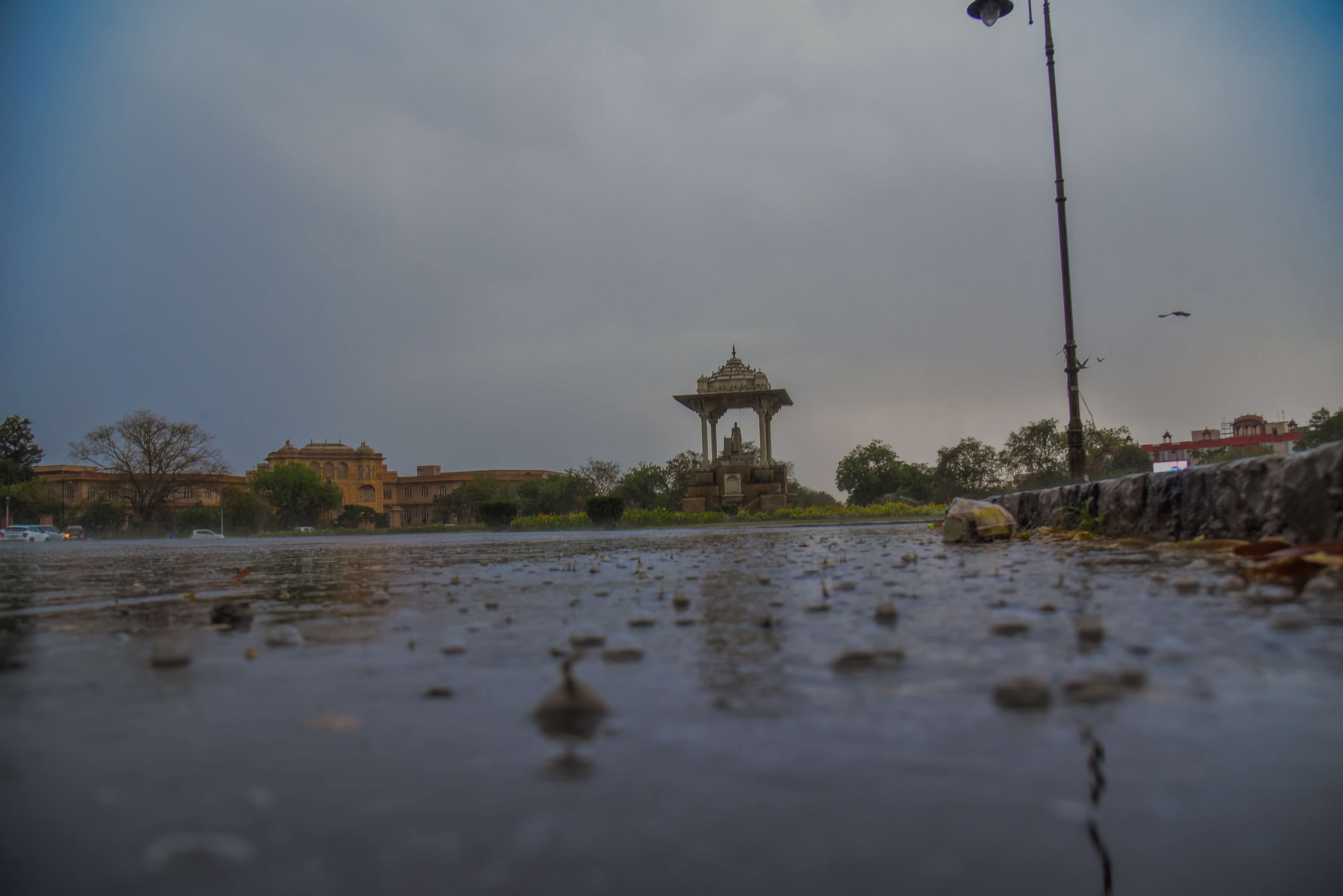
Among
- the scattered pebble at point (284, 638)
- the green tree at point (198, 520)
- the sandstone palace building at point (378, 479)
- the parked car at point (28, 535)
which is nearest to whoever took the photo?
the scattered pebble at point (284, 638)

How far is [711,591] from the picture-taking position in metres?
3.36

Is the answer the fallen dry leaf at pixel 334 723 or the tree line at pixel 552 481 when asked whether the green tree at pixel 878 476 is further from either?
the fallen dry leaf at pixel 334 723

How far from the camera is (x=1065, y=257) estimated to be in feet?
36.1

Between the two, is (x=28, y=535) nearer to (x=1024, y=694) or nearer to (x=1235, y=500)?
(x=1235, y=500)

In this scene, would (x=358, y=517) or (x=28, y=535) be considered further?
(x=358, y=517)

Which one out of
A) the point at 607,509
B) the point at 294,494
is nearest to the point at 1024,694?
the point at 607,509

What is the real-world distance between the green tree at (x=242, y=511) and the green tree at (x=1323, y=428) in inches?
2268

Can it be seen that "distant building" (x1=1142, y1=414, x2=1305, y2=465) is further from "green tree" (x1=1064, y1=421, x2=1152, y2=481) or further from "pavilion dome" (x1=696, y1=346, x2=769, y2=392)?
"pavilion dome" (x1=696, y1=346, x2=769, y2=392)

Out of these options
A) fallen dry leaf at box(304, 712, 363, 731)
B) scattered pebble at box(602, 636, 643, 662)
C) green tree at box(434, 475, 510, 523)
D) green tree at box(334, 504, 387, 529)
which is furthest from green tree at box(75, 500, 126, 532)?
fallen dry leaf at box(304, 712, 363, 731)

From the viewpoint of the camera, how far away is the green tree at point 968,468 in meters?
40.8

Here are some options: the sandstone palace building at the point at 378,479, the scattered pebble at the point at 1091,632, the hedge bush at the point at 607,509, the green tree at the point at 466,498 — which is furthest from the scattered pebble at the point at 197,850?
the sandstone palace building at the point at 378,479

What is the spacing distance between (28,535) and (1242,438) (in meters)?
73.4

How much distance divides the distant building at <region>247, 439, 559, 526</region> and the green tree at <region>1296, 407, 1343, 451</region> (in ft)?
219

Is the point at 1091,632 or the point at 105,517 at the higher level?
the point at 105,517
